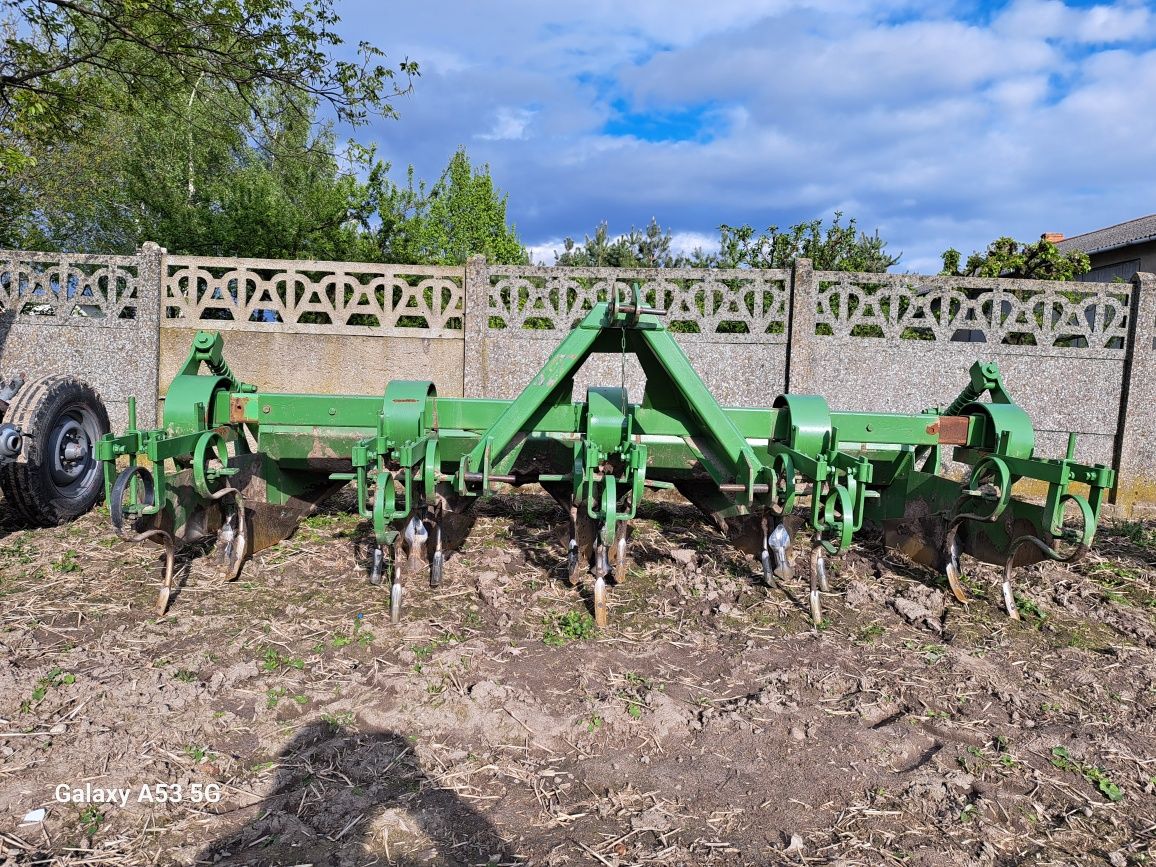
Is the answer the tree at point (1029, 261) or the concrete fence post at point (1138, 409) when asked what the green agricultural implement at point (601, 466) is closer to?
the concrete fence post at point (1138, 409)

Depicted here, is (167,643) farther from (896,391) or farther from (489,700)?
(896,391)

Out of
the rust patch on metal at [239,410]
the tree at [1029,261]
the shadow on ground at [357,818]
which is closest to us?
the shadow on ground at [357,818]

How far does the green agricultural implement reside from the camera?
11.6 ft

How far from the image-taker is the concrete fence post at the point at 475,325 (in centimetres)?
661

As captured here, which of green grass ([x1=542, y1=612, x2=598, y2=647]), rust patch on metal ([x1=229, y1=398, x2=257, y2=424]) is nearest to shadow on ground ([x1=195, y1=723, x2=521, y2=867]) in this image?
green grass ([x1=542, y1=612, x2=598, y2=647])

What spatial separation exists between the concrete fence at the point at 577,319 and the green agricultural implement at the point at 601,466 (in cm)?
204

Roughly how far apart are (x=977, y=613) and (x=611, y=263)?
21.7 meters

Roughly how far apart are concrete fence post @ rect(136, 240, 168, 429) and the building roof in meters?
21.8

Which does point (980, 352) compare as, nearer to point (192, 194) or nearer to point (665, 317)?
point (665, 317)

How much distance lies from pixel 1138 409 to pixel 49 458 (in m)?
8.47

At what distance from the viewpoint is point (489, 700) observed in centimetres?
290

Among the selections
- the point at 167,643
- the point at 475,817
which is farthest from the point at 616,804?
the point at 167,643

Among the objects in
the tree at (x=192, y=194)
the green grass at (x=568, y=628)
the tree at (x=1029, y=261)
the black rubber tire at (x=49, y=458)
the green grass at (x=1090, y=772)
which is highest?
the tree at (x=192, y=194)

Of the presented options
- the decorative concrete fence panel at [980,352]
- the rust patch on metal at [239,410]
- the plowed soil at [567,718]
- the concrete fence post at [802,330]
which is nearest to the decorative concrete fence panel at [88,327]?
the plowed soil at [567,718]
